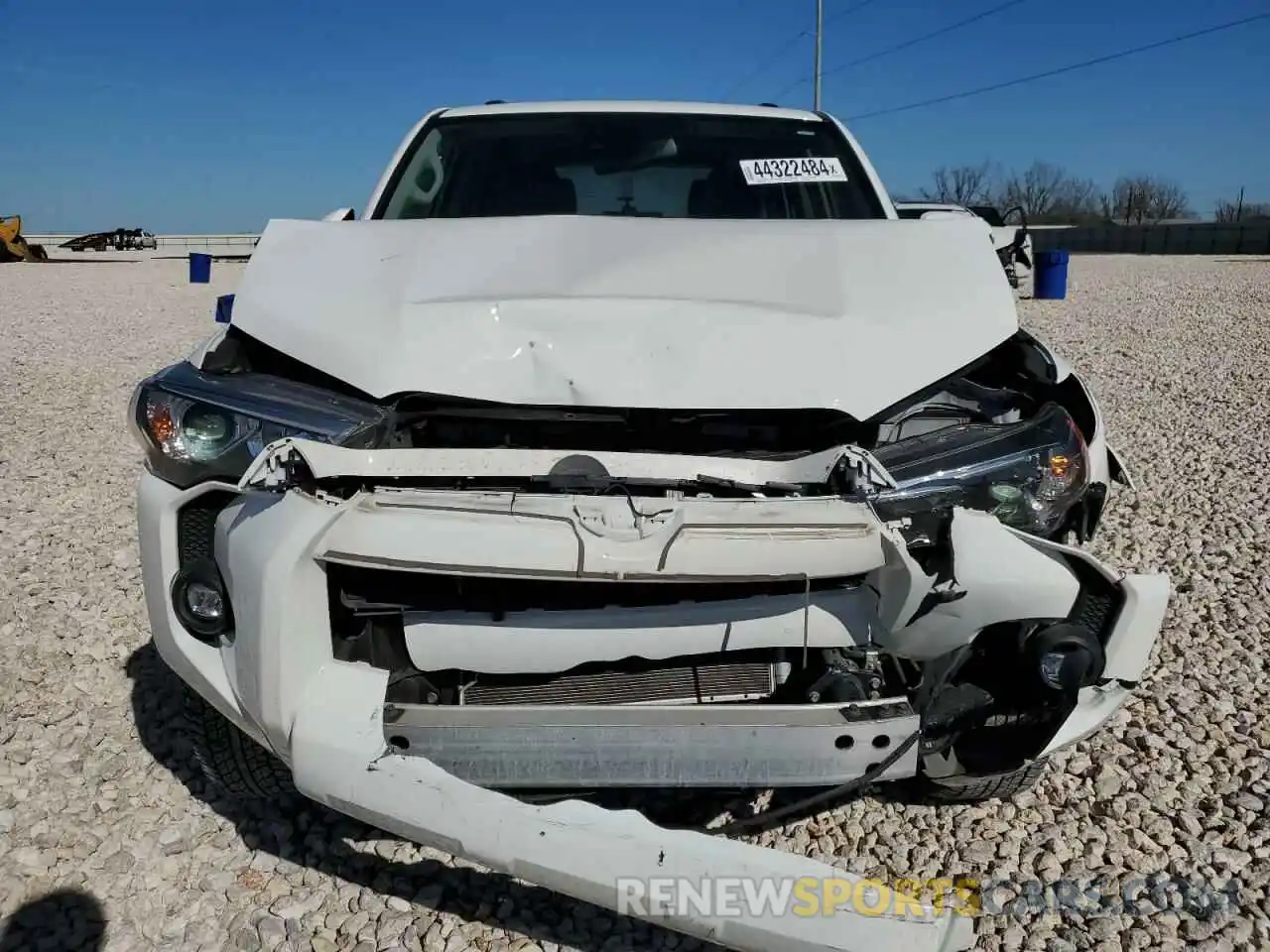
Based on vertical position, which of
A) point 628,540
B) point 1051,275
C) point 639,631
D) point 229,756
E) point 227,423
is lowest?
point 229,756

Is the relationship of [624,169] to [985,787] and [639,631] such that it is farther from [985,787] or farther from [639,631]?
[985,787]

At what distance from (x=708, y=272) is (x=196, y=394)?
4.23 feet

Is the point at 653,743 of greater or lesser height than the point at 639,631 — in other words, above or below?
below

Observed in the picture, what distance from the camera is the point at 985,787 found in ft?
8.38

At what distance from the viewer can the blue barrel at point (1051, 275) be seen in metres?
15.0

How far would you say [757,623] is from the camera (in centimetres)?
205

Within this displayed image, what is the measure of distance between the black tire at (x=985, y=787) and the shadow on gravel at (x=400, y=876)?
2.44 ft

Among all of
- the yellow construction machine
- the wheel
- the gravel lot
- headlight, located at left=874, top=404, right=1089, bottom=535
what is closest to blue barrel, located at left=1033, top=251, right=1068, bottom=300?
the gravel lot

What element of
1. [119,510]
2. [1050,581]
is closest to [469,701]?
[1050,581]

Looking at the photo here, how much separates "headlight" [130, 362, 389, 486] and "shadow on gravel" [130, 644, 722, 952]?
2.10 ft

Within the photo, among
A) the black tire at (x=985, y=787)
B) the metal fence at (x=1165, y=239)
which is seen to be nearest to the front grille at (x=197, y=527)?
the black tire at (x=985, y=787)

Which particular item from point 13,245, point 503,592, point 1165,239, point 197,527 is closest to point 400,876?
point 503,592

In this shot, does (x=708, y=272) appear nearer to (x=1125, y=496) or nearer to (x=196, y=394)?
(x=196, y=394)

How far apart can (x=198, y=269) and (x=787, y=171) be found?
753 inches
